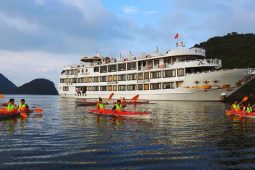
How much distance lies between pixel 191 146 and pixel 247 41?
375ft

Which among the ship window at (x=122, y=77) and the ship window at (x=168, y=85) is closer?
the ship window at (x=168, y=85)

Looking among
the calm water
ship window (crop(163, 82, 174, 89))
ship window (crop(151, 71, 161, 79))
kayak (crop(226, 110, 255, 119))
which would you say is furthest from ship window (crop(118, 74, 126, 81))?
the calm water

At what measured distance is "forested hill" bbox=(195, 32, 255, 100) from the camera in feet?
272

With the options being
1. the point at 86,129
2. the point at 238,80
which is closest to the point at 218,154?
the point at 86,129

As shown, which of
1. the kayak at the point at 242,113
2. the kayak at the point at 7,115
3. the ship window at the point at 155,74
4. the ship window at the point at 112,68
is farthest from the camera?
the ship window at the point at 112,68

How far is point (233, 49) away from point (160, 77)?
6623cm

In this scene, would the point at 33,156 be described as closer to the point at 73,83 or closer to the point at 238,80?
the point at 238,80

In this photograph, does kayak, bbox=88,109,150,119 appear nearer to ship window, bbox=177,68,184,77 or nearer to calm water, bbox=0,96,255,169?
calm water, bbox=0,96,255,169

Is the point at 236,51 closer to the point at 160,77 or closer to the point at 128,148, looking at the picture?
the point at 160,77

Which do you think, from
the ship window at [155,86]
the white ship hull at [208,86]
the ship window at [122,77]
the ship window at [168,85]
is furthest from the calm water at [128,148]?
the ship window at [122,77]

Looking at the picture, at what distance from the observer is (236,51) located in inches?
4222

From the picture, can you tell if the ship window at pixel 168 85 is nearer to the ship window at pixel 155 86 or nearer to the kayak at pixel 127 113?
the ship window at pixel 155 86

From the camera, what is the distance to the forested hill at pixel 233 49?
296ft

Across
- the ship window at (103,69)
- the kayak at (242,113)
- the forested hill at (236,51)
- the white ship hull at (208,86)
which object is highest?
the forested hill at (236,51)
